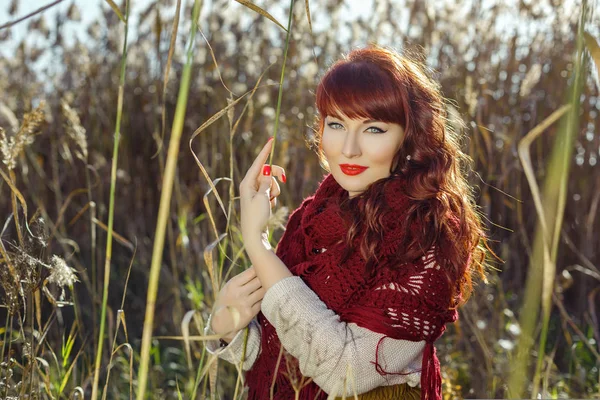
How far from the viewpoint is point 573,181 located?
3180mm

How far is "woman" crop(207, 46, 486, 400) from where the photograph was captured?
128cm

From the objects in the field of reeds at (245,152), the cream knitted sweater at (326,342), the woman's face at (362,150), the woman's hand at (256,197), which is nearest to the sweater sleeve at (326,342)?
the cream knitted sweater at (326,342)

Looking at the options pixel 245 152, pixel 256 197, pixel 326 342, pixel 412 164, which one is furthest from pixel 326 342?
pixel 245 152

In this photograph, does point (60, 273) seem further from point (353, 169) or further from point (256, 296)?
point (353, 169)

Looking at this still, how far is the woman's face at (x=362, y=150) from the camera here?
4.54 ft

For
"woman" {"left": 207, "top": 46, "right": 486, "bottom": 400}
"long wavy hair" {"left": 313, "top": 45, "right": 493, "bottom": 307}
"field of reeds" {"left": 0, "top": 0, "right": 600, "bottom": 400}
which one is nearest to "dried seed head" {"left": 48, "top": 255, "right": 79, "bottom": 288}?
"woman" {"left": 207, "top": 46, "right": 486, "bottom": 400}

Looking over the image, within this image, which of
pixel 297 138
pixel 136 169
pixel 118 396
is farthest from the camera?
pixel 136 169

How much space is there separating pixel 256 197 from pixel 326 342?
27cm

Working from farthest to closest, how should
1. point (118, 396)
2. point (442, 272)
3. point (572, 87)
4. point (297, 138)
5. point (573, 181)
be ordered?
point (573, 181)
point (297, 138)
point (118, 396)
point (442, 272)
point (572, 87)

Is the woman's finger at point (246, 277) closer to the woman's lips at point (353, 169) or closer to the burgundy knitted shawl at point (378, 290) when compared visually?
the burgundy knitted shawl at point (378, 290)

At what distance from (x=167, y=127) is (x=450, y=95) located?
49.2 inches

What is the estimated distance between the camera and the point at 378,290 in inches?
51.7

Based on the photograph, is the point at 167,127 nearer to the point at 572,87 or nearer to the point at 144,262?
the point at 144,262

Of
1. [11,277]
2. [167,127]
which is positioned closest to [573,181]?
[167,127]
